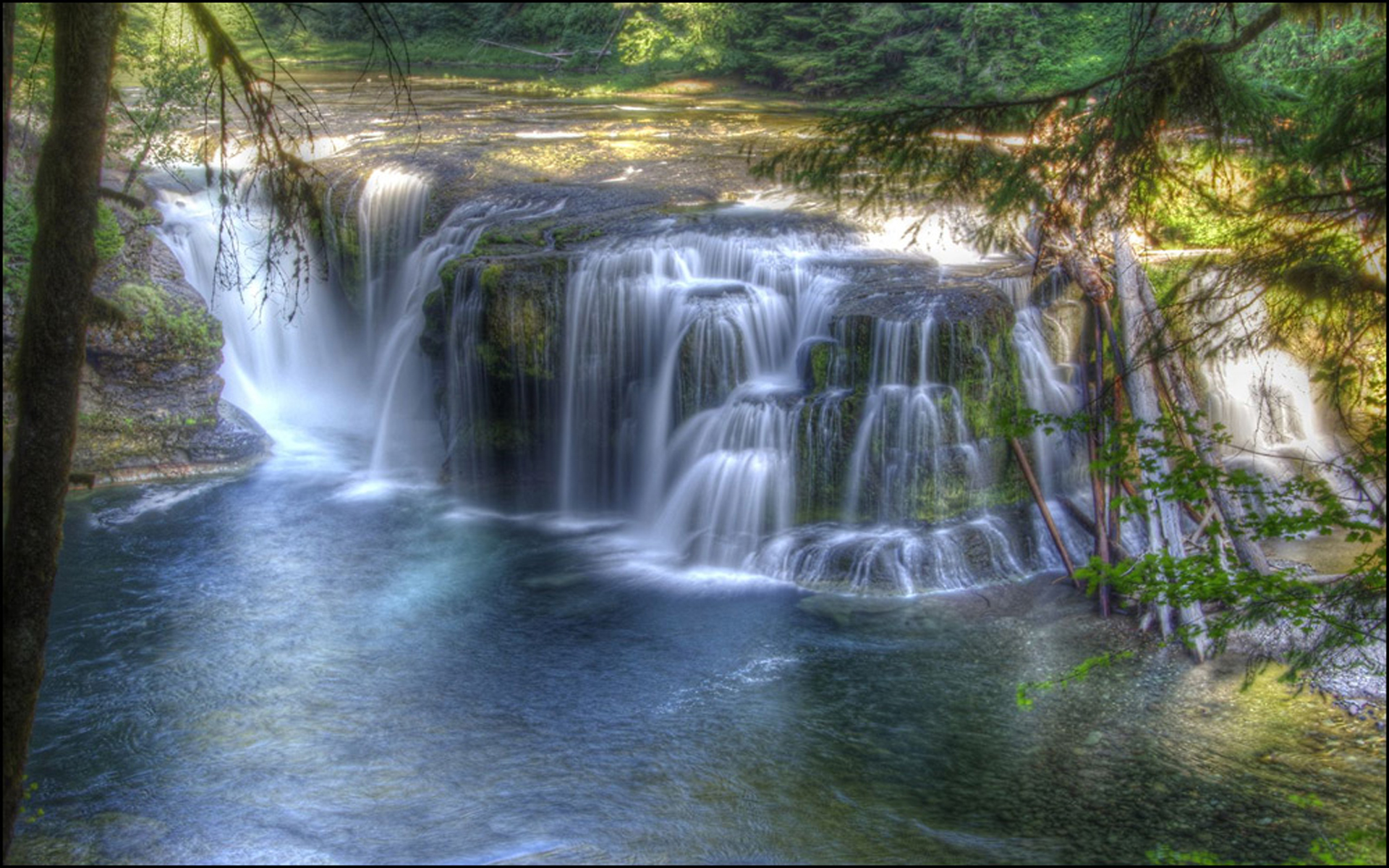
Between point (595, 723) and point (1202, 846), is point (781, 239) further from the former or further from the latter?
point (1202, 846)

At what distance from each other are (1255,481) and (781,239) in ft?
28.1

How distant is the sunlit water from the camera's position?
21.6 feet

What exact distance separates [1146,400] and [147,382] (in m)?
11.6

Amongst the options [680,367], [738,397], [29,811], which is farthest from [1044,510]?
[29,811]

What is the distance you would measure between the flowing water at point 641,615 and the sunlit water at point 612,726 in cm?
3

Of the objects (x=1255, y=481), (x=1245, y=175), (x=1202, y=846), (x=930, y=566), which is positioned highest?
(x=1245, y=175)

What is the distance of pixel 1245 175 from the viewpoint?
668 centimetres

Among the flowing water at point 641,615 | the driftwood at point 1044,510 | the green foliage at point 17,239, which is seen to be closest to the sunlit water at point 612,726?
the flowing water at point 641,615

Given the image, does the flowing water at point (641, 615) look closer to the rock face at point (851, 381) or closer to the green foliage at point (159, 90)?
the rock face at point (851, 381)

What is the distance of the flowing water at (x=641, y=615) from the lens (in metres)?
6.86

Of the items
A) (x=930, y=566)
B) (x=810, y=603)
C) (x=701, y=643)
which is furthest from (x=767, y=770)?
(x=930, y=566)

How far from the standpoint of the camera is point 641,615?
10438 millimetres

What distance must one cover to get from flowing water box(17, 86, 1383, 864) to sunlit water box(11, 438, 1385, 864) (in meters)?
0.03

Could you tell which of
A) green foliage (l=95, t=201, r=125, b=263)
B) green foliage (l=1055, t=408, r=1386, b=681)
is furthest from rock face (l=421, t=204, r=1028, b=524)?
green foliage (l=1055, t=408, r=1386, b=681)
